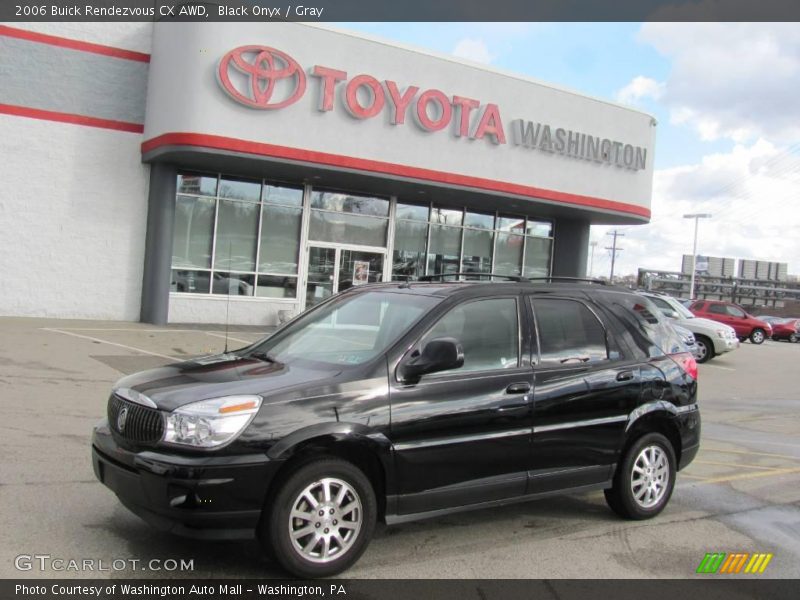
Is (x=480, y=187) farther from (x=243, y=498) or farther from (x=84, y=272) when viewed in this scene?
(x=243, y=498)

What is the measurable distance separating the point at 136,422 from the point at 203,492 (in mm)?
685

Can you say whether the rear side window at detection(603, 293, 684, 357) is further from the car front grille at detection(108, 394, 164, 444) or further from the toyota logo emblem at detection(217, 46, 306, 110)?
the toyota logo emblem at detection(217, 46, 306, 110)

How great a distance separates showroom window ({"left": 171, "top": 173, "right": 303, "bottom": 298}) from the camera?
1725cm

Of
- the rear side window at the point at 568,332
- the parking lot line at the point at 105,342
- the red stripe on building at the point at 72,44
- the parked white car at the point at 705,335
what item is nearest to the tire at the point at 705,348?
the parked white car at the point at 705,335

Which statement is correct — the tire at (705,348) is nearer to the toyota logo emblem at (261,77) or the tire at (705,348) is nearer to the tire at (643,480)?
the toyota logo emblem at (261,77)

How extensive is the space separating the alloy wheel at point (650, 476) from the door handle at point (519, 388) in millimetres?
1216

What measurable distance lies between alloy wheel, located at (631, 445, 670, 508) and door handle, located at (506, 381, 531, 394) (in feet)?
3.99

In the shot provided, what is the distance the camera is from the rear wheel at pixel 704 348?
18281 millimetres

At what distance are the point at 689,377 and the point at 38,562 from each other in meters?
4.79

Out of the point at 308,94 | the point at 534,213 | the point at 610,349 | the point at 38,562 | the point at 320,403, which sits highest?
the point at 308,94

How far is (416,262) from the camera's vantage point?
20.5m

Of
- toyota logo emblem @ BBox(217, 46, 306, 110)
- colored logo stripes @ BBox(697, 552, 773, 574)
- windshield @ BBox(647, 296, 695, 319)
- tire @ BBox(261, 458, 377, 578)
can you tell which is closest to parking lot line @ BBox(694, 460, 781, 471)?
colored logo stripes @ BBox(697, 552, 773, 574)

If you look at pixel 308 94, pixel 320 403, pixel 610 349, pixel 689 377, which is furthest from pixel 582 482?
pixel 308 94

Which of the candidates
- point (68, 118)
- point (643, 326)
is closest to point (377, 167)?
point (68, 118)
